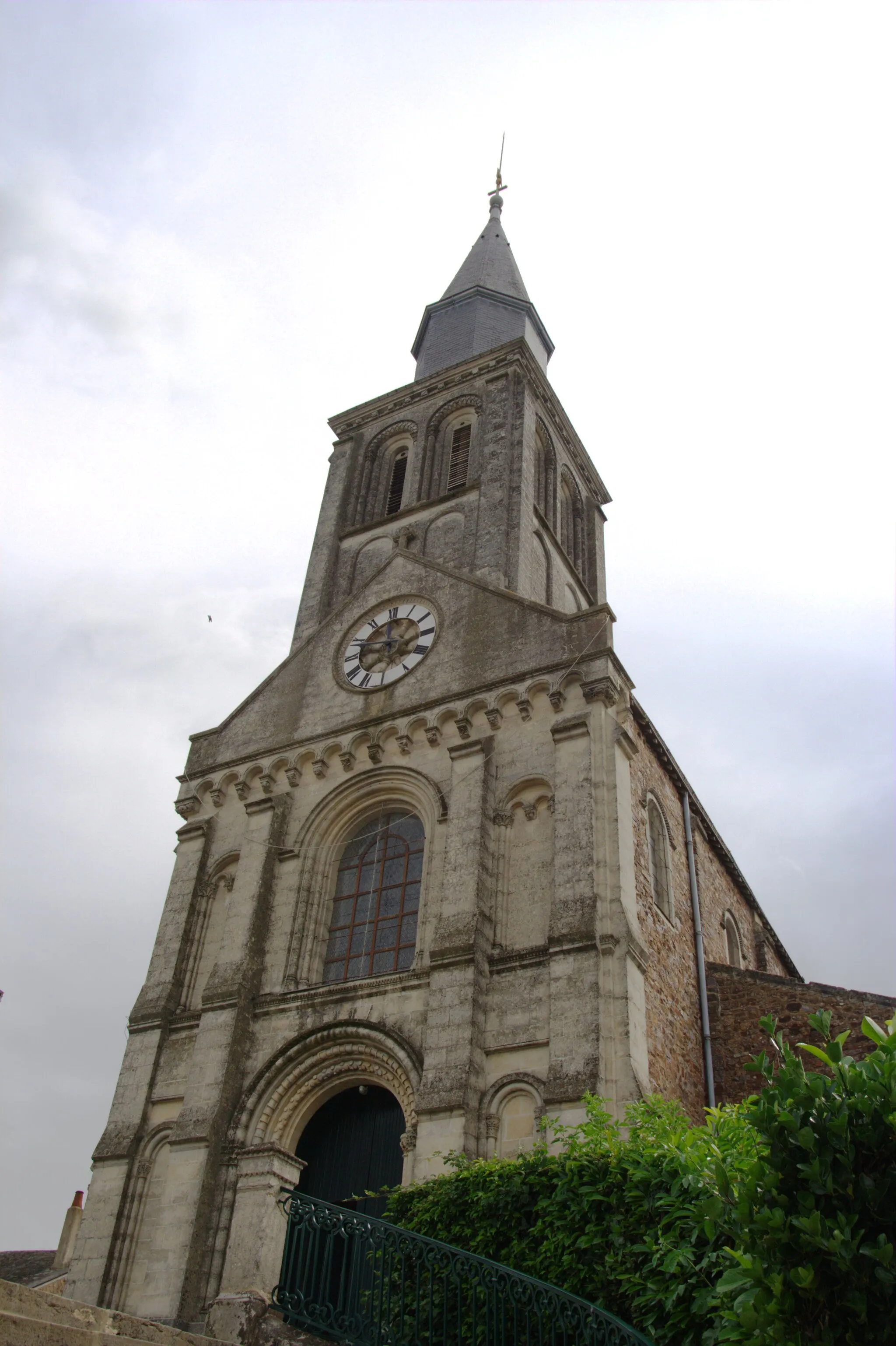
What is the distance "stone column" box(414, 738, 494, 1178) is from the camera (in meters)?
13.6

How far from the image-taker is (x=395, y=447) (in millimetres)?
27594

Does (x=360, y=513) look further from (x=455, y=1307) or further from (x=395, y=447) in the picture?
(x=455, y=1307)

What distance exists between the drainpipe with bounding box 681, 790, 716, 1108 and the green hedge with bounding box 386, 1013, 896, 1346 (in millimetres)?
5276

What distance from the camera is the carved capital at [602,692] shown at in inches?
666

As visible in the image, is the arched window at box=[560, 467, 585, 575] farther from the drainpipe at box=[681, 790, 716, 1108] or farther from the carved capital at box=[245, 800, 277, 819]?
the carved capital at box=[245, 800, 277, 819]

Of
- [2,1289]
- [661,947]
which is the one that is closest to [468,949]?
[661,947]

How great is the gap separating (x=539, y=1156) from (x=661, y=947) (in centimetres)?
665

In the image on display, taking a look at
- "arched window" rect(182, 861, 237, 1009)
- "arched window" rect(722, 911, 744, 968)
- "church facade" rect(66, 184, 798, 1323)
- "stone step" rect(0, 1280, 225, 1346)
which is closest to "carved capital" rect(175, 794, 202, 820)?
"church facade" rect(66, 184, 798, 1323)

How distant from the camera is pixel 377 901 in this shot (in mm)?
17578

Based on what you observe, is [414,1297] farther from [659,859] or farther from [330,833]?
[659,859]

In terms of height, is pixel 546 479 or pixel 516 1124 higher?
pixel 546 479

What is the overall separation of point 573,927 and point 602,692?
3.81 m

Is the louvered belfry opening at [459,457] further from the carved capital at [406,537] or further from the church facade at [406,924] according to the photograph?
the church facade at [406,924]

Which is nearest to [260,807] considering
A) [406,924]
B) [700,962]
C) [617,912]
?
[406,924]
